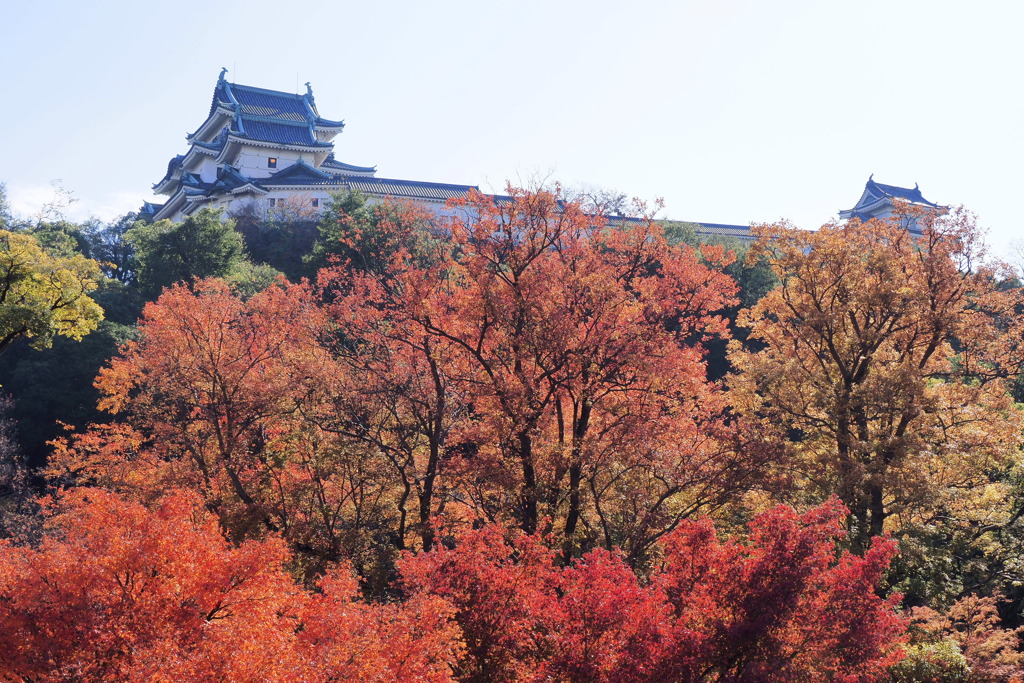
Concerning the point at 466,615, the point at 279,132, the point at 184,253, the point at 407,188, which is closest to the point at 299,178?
the point at 407,188

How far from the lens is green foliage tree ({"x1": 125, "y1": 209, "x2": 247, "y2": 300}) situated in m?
32.2

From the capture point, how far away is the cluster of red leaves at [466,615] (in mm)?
9414

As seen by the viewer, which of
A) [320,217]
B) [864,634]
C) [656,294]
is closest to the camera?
[864,634]

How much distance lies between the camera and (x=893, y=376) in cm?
1592

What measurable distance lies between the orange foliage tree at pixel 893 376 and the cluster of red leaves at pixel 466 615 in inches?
181

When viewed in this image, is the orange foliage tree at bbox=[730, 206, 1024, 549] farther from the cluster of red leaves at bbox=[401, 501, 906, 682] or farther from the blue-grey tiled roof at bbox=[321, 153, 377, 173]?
the blue-grey tiled roof at bbox=[321, 153, 377, 173]

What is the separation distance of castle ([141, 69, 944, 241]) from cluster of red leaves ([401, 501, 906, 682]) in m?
33.2

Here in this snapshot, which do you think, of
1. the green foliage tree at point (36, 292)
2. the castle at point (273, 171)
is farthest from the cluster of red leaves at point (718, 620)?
the castle at point (273, 171)

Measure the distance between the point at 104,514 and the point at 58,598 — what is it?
2324 mm

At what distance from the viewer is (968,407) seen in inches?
646

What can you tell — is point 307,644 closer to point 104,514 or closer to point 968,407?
point 104,514

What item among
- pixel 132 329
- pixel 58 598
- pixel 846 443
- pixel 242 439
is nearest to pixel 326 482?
pixel 242 439

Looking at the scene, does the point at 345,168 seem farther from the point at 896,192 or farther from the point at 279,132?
the point at 896,192

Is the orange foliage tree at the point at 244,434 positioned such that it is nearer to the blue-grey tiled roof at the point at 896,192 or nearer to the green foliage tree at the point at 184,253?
the green foliage tree at the point at 184,253
